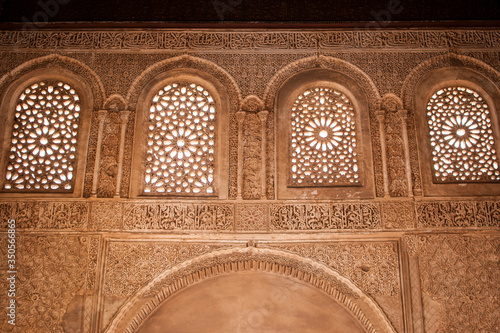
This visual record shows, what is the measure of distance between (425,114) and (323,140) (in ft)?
4.67

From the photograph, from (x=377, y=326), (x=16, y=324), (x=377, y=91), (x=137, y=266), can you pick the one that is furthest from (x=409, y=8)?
(x=16, y=324)

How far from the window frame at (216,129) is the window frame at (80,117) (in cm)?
66

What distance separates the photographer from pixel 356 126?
7.13 m

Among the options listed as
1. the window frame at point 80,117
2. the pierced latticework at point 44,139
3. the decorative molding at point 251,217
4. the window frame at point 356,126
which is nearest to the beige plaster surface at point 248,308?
the decorative molding at point 251,217

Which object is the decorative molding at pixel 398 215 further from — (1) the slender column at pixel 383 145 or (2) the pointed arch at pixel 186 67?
(2) the pointed arch at pixel 186 67

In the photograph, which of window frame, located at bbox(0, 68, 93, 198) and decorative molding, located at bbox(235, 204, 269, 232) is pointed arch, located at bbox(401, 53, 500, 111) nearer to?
decorative molding, located at bbox(235, 204, 269, 232)

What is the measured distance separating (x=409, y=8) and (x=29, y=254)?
6123mm

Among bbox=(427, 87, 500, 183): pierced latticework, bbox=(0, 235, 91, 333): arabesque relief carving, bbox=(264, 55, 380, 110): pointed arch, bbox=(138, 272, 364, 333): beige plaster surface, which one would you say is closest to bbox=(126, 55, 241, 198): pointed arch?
bbox=(264, 55, 380, 110): pointed arch

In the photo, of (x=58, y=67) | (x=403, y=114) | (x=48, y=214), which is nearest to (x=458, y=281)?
(x=403, y=114)

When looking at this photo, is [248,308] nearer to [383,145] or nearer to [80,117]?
[383,145]

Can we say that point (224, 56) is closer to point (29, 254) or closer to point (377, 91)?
point (377, 91)

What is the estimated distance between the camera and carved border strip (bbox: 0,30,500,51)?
7391mm

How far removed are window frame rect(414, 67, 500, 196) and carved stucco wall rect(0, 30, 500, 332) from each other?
9 cm

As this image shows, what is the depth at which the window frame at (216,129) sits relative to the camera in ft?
22.0
